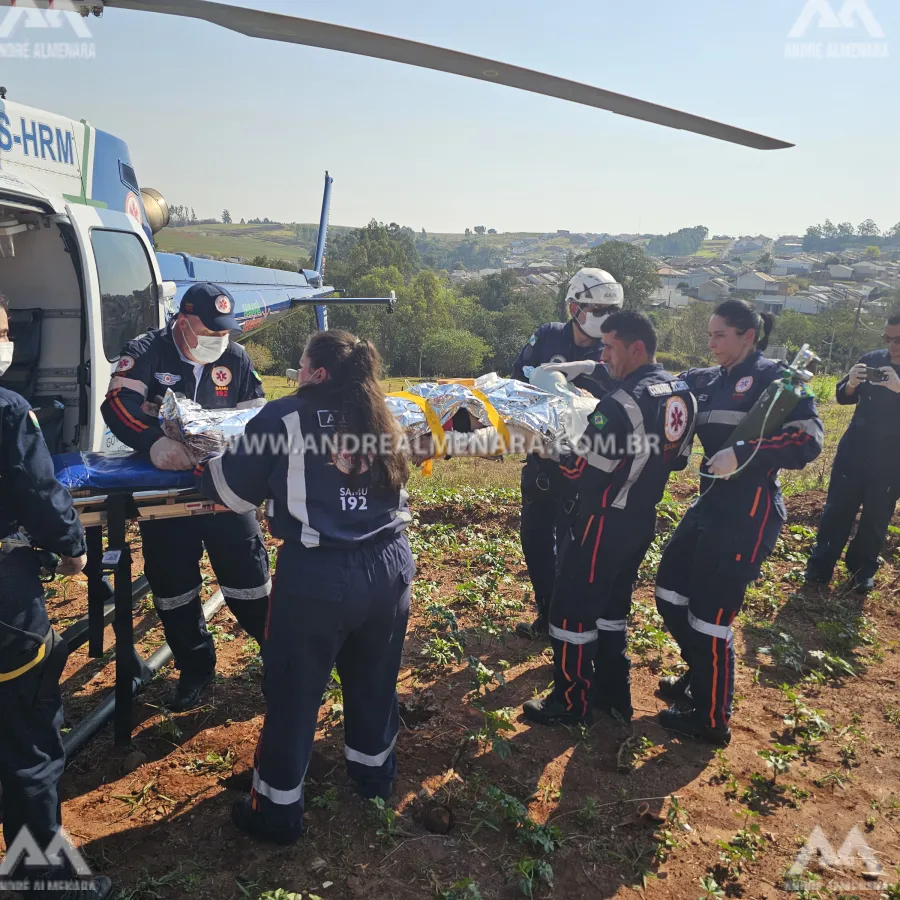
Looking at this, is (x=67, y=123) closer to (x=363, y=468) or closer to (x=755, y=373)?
(x=363, y=468)

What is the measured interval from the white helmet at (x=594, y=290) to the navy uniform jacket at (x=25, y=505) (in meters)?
3.18

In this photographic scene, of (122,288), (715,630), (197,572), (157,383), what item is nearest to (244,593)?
(197,572)

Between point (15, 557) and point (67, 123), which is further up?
point (67, 123)

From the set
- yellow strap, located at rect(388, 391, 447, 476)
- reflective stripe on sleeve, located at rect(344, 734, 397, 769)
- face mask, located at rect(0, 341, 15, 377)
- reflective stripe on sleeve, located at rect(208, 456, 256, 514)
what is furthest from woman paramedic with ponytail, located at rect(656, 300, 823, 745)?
face mask, located at rect(0, 341, 15, 377)

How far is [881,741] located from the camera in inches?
142

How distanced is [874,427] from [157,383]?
5.22m

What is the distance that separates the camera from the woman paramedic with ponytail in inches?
130

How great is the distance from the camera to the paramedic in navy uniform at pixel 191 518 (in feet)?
10.9

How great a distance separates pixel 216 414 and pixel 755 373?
2.70 meters

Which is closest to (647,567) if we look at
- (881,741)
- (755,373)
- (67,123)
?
(881,741)

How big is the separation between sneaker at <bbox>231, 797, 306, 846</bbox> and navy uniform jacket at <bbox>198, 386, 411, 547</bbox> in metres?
1.16

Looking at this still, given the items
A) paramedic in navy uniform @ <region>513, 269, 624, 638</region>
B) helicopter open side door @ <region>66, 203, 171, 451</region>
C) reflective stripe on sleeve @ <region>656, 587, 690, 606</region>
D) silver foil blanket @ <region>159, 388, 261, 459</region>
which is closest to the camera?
silver foil blanket @ <region>159, 388, 261, 459</region>

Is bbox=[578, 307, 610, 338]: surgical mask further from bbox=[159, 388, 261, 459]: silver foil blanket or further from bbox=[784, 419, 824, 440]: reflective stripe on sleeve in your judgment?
bbox=[159, 388, 261, 459]: silver foil blanket

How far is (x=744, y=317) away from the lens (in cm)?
348
